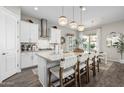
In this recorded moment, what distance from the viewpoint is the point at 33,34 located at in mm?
4738

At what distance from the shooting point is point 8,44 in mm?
3305

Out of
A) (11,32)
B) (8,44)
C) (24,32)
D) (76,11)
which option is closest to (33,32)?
(24,32)

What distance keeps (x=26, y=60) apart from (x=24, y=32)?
4.26 ft

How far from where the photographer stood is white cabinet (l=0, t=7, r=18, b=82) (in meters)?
3.01

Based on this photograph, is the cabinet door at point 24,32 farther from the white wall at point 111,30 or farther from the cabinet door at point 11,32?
the white wall at point 111,30

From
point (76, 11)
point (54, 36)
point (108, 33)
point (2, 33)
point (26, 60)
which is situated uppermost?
point (76, 11)

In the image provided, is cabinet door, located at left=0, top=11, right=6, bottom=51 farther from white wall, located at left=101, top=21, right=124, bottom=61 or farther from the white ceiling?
white wall, located at left=101, top=21, right=124, bottom=61

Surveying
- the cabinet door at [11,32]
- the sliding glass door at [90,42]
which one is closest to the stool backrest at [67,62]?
the cabinet door at [11,32]

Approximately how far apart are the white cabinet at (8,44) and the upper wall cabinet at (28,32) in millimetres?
487

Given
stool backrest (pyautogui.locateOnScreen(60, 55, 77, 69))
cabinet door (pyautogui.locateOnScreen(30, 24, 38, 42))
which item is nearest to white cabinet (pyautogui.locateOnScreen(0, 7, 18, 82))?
cabinet door (pyautogui.locateOnScreen(30, 24, 38, 42))

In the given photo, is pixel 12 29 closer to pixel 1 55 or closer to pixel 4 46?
pixel 4 46

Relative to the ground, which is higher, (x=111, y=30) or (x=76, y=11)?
(x=76, y=11)

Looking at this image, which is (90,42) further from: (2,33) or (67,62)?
(2,33)

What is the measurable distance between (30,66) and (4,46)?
5.75 ft
